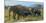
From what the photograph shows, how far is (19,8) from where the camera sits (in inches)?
39.0

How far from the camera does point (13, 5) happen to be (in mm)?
977

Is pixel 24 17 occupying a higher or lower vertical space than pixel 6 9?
lower

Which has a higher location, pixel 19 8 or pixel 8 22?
pixel 19 8

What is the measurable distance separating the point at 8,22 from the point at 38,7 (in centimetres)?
41

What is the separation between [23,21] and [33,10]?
0.19m

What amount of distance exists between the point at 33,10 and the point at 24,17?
0.14m

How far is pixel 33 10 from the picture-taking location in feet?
3.32

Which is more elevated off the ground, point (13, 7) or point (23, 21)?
point (13, 7)
